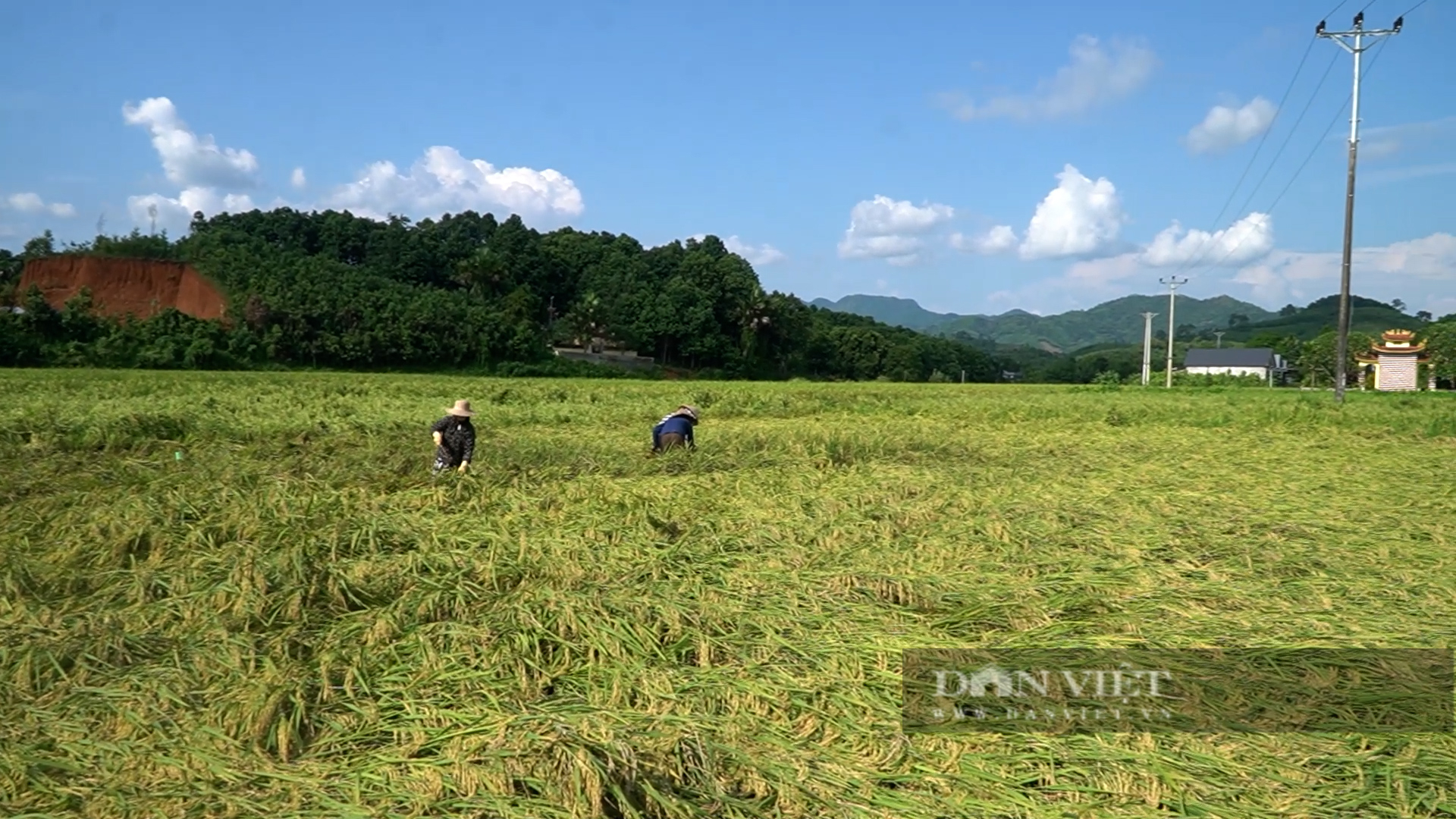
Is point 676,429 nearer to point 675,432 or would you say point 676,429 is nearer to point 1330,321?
point 675,432

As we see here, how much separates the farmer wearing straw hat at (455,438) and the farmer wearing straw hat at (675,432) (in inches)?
98.4

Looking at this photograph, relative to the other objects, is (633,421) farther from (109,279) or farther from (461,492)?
(109,279)

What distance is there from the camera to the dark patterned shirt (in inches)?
342

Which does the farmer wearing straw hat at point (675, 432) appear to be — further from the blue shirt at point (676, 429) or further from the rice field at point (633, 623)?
the rice field at point (633, 623)

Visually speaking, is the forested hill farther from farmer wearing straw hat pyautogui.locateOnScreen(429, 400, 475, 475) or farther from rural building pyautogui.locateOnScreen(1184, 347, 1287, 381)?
farmer wearing straw hat pyautogui.locateOnScreen(429, 400, 475, 475)

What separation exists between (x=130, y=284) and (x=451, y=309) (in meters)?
17.8

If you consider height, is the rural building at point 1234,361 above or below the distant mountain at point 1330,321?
below

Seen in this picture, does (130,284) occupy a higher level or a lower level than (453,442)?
higher

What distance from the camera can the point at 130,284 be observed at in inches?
2069

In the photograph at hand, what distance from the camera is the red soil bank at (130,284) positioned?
51.2 meters

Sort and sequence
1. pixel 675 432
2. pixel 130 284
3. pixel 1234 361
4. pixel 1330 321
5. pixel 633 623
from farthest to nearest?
pixel 1330 321, pixel 1234 361, pixel 130 284, pixel 675 432, pixel 633 623

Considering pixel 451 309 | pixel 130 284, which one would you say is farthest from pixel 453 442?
pixel 130 284

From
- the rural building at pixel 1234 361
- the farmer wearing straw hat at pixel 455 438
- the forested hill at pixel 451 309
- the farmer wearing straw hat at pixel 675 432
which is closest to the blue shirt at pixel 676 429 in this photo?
the farmer wearing straw hat at pixel 675 432

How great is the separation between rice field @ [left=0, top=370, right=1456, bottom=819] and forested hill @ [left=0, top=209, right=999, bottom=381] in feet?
126
